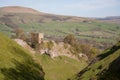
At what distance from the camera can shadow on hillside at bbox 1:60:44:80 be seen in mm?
52656

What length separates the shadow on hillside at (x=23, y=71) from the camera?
5266cm

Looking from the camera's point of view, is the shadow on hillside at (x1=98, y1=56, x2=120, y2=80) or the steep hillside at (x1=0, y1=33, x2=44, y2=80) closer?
the shadow on hillside at (x1=98, y1=56, x2=120, y2=80)

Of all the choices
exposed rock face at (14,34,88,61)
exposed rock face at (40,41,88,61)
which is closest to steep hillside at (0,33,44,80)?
exposed rock face at (14,34,88,61)

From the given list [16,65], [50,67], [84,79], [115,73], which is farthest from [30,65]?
[50,67]

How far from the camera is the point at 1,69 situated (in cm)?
5269

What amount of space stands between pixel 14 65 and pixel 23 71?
2.65 metres

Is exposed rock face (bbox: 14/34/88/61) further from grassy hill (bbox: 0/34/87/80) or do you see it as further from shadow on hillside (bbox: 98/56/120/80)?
shadow on hillside (bbox: 98/56/120/80)

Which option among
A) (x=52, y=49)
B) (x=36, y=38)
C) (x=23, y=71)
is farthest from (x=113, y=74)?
(x=36, y=38)

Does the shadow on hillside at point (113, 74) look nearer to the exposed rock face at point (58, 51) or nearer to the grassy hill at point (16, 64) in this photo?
the grassy hill at point (16, 64)

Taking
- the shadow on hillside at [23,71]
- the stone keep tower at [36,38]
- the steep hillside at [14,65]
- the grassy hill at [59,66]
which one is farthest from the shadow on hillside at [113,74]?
the stone keep tower at [36,38]

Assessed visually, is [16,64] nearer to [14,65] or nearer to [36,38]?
[14,65]

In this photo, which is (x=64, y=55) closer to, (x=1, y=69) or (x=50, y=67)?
(x=50, y=67)

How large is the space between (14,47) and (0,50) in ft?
37.9

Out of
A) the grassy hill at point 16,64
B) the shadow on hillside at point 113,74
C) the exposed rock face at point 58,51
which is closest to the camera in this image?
the shadow on hillside at point 113,74
